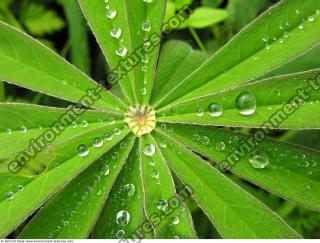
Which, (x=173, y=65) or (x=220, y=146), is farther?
(x=173, y=65)

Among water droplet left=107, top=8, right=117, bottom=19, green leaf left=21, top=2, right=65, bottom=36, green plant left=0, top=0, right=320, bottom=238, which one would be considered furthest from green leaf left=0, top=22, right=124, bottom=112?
green leaf left=21, top=2, right=65, bottom=36

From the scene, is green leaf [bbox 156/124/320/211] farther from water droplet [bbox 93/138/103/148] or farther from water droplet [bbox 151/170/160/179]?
water droplet [bbox 93/138/103/148]

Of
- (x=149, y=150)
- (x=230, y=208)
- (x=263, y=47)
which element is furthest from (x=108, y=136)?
(x=263, y=47)

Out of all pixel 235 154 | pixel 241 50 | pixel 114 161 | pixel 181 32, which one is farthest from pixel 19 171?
pixel 181 32

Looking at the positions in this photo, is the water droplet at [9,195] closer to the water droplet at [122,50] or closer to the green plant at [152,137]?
the green plant at [152,137]

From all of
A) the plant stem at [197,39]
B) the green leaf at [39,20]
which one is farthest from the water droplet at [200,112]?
the green leaf at [39,20]

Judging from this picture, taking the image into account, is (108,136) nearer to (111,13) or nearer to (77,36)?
(111,13)

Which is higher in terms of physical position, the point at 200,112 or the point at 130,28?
the point at 130,28
